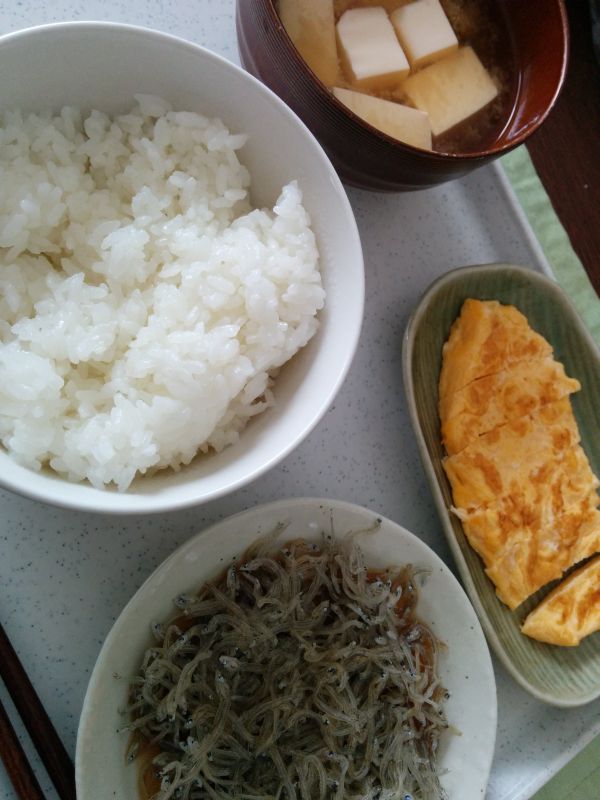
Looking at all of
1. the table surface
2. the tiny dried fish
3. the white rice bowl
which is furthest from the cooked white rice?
the table surface

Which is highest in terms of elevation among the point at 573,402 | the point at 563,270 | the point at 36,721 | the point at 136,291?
the point at 136,291

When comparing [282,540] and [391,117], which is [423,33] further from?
[282,540]

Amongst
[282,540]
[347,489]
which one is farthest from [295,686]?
[347,489]

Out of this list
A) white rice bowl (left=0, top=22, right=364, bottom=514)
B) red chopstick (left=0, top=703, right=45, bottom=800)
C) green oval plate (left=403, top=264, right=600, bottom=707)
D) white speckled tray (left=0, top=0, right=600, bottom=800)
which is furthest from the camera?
green oval plate (left=403, top=264, right=600, bottom=707)

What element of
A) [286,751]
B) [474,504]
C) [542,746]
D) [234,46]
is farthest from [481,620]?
[234,46]

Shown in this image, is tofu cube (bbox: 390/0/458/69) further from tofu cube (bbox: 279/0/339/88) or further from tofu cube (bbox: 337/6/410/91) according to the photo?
tofu cube (bbox: 279/0/339/88)

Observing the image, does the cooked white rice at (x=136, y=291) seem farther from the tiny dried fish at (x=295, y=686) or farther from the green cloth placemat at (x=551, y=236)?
the green cloth placemat at (x=551, y=236)
